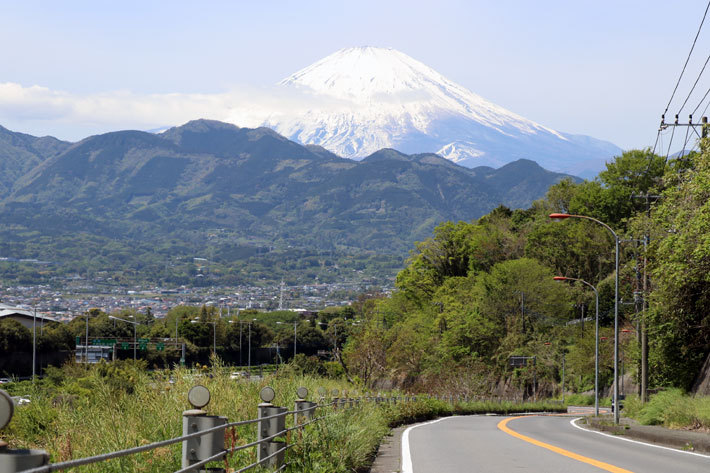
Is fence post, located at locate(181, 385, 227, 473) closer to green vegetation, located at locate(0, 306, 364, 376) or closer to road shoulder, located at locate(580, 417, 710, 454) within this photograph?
road shoulder, located at locate(580, 417, 710, 454)

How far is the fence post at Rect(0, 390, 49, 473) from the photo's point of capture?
3834mm

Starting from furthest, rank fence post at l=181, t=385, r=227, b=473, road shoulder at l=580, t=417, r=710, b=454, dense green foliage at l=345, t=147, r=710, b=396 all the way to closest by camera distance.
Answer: dense green foliage at l=345, t=147, r=710, b=396 → road shoulder at l=580, t=417, r=710, b=454 → fence post at l=181, t=385, r=227, b=473

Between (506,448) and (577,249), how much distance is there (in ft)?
201

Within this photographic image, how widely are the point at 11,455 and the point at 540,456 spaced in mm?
12995

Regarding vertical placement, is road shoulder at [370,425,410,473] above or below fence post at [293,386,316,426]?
below

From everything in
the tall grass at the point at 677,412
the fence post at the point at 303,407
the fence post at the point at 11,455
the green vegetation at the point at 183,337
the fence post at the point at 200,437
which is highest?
the fence post at the point at 11,455

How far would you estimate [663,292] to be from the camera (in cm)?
2845

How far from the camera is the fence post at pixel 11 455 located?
151 inches

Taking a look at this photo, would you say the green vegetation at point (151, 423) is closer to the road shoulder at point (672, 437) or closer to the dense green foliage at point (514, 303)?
the road shoulder at point (672, 437)

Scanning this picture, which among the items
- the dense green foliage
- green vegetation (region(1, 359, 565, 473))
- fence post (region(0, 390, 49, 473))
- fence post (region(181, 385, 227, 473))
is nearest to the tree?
green vegetation (region(1, 359, 565, 473))

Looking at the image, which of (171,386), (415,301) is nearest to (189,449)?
(171,386)

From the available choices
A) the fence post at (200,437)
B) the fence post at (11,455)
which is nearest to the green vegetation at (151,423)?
the fence post at (200,437)

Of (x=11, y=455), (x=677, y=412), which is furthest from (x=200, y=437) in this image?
(x=677, y=412)

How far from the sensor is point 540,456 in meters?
15.5
